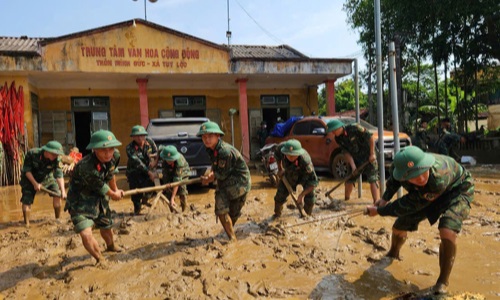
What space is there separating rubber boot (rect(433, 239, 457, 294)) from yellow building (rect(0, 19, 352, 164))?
1054cm

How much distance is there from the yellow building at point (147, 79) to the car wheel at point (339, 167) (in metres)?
5.23

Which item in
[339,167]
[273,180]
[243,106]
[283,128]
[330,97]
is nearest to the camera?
[273,180]

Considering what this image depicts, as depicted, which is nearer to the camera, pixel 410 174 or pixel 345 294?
pixel 410 174

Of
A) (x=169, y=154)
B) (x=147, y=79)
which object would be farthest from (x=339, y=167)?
(x=147, y=79)

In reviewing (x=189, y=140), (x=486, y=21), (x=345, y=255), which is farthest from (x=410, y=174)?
(x=486, y=21)

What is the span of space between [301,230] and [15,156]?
8637mm

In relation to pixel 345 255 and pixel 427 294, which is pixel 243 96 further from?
pixel 427 294

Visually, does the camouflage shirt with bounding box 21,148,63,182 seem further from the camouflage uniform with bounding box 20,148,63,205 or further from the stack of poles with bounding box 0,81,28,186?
the stack of poles with bounding box 0,81,28,186

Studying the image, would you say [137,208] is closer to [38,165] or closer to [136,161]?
[136,161]

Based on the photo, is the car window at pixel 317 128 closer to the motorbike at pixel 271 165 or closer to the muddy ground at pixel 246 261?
the motorbike at pixel 271 165

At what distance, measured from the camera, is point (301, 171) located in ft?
18.4

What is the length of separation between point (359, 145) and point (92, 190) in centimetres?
417

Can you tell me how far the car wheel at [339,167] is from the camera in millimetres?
8859

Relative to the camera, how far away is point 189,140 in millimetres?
→ 7961
